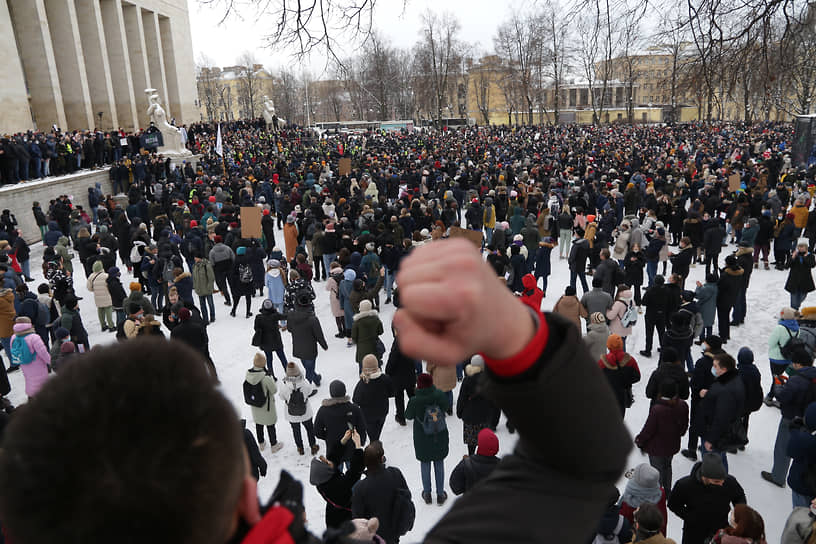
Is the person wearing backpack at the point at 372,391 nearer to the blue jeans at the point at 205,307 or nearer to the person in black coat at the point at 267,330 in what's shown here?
the person in black coat at the point at 267,330

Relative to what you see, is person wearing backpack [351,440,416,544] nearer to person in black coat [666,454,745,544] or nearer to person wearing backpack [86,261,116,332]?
person in black coat [666,454,745,544]

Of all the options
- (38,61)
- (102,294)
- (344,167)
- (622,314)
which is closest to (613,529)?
(622,314)

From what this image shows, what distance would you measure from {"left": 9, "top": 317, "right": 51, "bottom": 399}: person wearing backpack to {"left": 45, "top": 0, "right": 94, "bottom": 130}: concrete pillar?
3130 centimetres

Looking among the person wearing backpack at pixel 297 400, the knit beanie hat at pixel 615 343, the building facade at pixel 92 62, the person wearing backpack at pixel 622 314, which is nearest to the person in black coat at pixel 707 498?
the knit beanie hat at pixel 615 343

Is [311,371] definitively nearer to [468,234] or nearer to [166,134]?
[468,234]

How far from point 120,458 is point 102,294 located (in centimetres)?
1084

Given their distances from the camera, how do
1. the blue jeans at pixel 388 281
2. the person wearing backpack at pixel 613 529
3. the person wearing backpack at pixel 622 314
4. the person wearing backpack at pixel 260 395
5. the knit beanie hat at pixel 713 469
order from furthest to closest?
1. the blue jeans at pixel 388 281
2. the person wearing backpack at pixel 622 314
3. the person wearing backpack at pixel 260 395
4. the knit beanie hat at pixel 713 469
5. the person wearing backpack at pixel 613 529

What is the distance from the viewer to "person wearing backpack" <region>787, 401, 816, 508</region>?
15.0ft

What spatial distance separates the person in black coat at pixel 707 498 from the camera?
4121mm

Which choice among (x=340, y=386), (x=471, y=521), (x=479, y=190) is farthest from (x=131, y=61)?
(x=471, y=521)

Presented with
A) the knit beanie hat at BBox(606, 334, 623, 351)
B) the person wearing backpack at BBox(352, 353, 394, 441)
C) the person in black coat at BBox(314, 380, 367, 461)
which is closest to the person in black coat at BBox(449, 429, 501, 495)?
the person in black coat at BBox(314, 380, 367, 461)

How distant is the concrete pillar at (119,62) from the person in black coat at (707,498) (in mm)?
41560

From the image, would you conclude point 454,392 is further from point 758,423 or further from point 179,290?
point 179,290

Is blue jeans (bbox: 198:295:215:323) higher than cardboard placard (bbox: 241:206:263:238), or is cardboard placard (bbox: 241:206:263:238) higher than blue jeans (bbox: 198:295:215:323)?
cardboard placard (bbox: 241:206:263:238)
